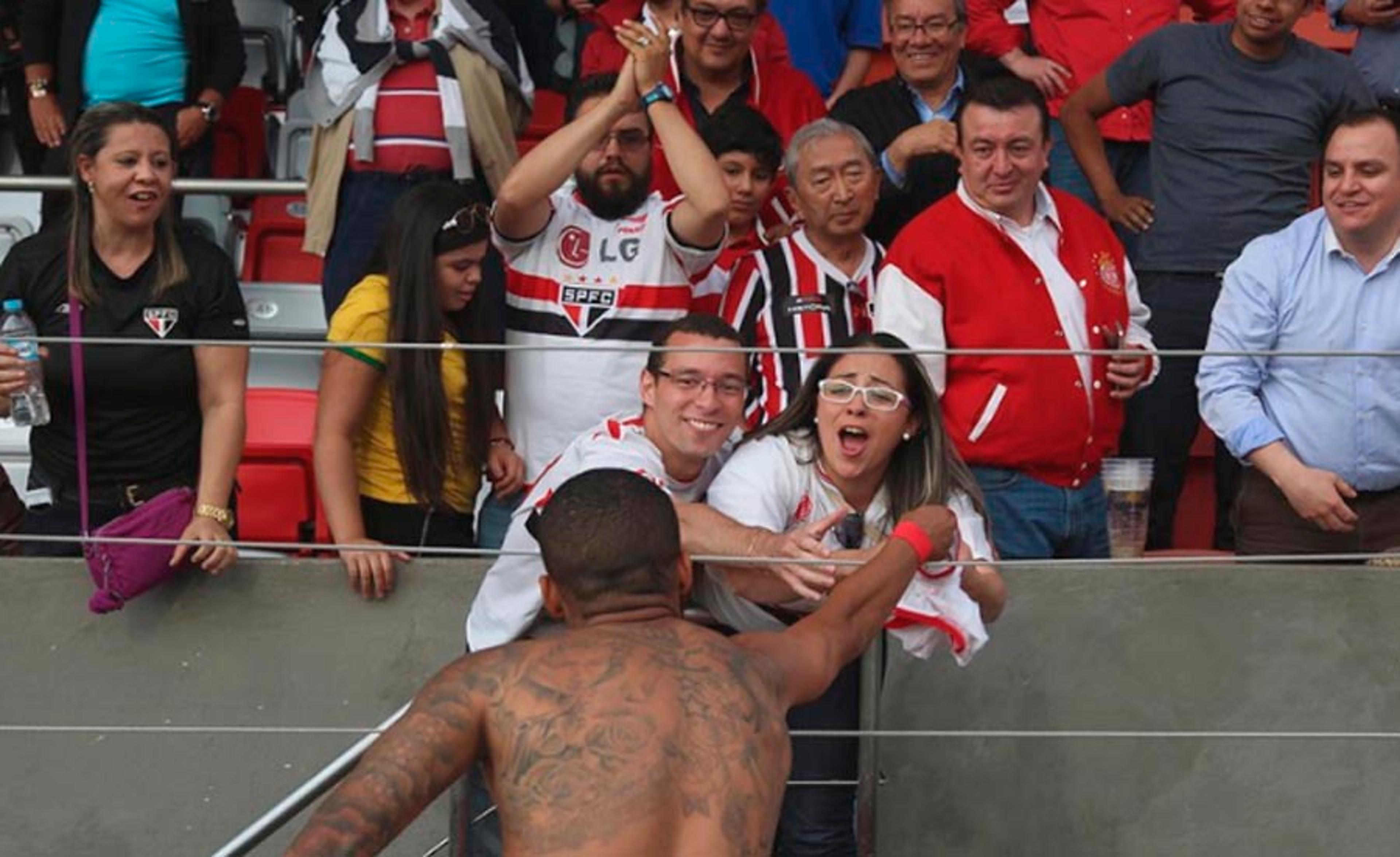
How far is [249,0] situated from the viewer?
27.5 feet

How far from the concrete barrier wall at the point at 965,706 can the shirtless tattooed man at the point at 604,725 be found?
1581mm

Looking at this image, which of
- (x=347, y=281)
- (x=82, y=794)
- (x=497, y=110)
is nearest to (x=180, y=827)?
(x=82, y=794)

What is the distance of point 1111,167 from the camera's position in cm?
660

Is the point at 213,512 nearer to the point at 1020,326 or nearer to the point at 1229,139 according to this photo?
the point at 1020,326

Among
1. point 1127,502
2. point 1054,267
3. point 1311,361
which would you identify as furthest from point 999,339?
point 1311,361

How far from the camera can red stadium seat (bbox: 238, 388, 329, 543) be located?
6.06 meters

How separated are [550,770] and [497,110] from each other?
9.93 ft

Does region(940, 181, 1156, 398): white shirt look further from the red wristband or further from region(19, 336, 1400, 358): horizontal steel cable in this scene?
the red wristband

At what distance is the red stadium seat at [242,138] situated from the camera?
7.68 meters

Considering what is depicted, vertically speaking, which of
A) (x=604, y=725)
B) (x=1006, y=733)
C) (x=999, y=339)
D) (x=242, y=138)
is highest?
(x=242, y=138)

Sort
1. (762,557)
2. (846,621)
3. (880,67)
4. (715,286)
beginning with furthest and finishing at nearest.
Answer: (880,67) < (715,286) < (762,557) < (846,621)

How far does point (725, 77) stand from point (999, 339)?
1.24 metres

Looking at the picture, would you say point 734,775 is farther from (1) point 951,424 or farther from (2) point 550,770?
(1) point 951,424

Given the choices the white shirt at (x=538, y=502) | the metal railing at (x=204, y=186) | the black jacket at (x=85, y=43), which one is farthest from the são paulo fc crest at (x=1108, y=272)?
the black jacket at (x=85, y=43)
